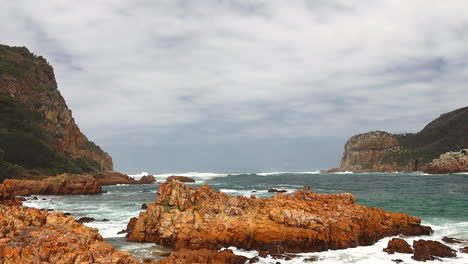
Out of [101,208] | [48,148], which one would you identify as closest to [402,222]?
[101,208]

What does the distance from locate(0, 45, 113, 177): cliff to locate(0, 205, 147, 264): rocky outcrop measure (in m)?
64.0

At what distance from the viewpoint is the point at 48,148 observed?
87312mm

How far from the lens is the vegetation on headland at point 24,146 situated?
78.2m

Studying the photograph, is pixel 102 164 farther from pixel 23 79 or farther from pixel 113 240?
pixel 113 240

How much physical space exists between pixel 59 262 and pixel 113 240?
1313cm

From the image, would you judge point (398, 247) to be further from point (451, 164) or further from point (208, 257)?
point (451, 164)

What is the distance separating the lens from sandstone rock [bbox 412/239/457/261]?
1915 cm

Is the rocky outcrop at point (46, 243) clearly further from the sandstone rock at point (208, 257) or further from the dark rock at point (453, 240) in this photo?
the dark rock at point (453, 240)

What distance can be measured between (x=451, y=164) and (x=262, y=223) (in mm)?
143550

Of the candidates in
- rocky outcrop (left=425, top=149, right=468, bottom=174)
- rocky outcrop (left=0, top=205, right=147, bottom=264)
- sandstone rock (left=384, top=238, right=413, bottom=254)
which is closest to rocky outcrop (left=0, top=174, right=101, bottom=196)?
rocky outcrop (left=0, top=205, right=147, bottom=264)

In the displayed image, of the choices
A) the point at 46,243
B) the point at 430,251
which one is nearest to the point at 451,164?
the point at 430,251

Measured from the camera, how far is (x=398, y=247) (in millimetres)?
20469

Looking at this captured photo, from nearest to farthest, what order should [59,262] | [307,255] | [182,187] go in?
[59,262] → [307,255] → [182,187]

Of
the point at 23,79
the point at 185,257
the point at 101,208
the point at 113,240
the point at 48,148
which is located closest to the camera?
the point at 185,257
